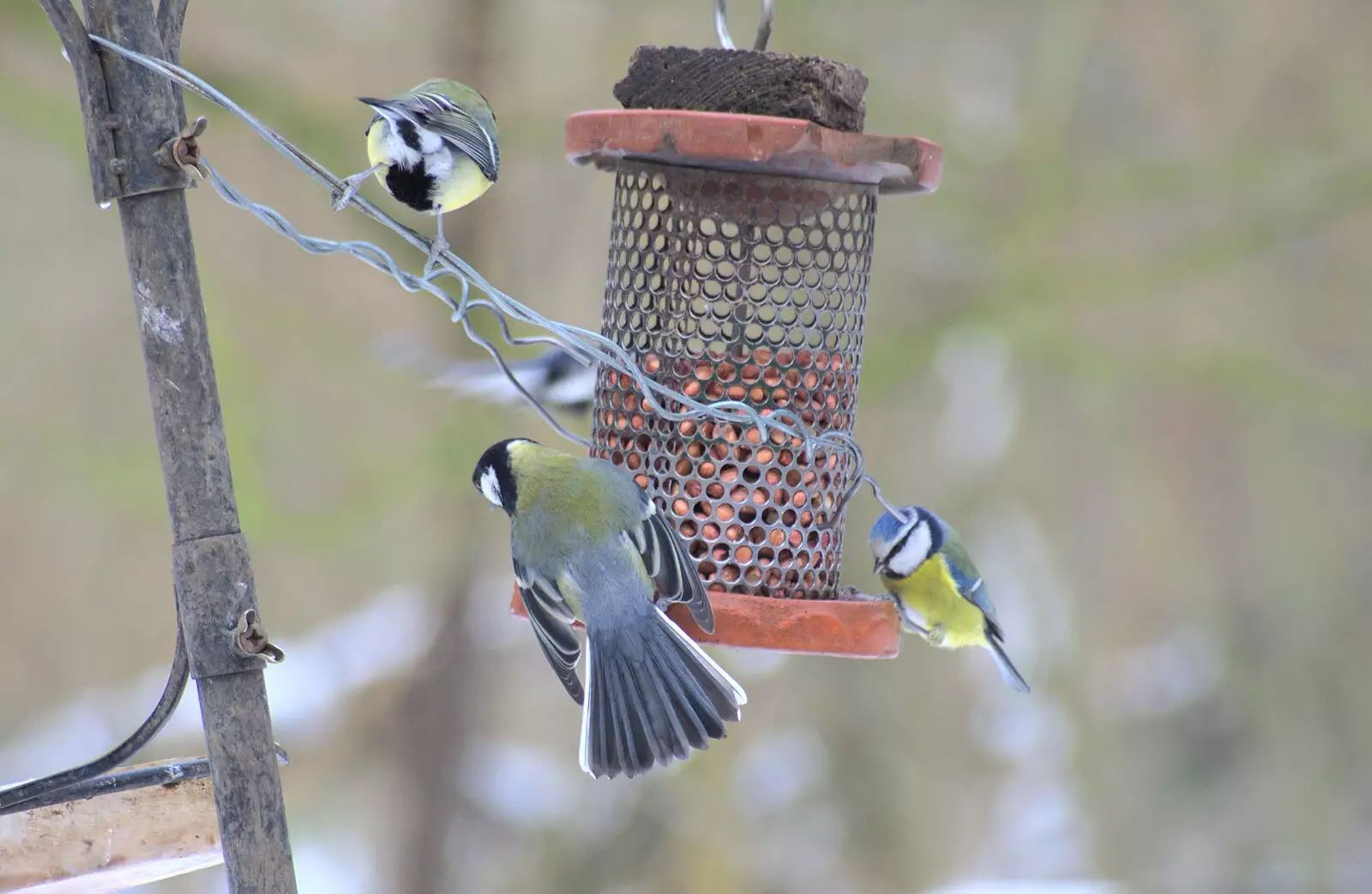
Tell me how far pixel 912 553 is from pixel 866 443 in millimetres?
3459

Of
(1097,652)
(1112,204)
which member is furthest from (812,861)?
(1112,204)

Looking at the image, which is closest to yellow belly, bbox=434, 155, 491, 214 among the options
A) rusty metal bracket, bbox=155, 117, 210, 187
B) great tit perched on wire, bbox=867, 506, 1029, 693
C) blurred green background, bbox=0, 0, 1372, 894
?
rusty metal bracket, bbox=155, 117, 210, 187

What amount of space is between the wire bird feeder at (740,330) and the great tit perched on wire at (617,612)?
4.2 inches

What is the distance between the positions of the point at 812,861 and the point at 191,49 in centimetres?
545

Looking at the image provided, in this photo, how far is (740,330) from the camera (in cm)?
332

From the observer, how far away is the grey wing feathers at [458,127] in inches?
131

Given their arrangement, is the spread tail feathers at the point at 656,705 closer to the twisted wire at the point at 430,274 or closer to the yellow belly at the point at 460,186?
the twisted wire at the point at 430,274

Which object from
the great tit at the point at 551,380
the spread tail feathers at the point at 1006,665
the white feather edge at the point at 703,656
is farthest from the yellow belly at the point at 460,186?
the spread tail feathers at the point at 1006,665

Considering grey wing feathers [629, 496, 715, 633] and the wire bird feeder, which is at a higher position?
the wire bird feeder

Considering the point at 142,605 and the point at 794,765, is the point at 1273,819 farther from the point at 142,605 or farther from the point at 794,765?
the point at 142,605

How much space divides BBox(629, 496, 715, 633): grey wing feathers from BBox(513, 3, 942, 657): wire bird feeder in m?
0.06

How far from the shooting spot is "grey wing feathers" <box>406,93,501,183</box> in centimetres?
334

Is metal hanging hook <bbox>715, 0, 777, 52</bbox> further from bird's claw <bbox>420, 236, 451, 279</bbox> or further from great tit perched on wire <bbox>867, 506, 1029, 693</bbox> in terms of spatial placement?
great tit perched on wire <bbox>867, 506, 1029, 693</bbox>

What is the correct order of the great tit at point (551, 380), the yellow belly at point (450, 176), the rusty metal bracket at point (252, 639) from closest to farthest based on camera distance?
the rusty metal bracket at point (252, 639)
the yellow belly at point (450, 176)
the great tit at point (551, 380)
